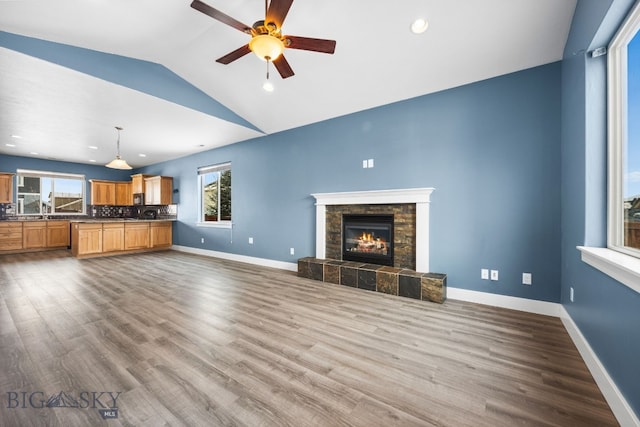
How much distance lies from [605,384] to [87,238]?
8418mm

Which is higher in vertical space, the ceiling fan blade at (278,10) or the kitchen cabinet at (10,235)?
the ceiling fan blade at (278,10)

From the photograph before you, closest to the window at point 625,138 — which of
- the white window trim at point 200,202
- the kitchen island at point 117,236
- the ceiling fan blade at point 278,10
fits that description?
the ceiling fan blade at point 278,10

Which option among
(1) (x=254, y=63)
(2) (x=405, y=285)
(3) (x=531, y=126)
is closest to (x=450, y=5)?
(3) (x=531, y=126)

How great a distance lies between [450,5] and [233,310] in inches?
146

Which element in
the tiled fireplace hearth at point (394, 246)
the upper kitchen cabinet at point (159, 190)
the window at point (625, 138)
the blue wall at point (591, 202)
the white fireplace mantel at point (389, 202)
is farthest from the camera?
the upper kitchen cabinet at point (159, 190)

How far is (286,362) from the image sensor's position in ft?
6.09

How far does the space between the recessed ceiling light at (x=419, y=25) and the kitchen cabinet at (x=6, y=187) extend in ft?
32.9

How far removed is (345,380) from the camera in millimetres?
1659

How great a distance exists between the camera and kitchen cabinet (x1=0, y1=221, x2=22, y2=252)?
20.9 ft

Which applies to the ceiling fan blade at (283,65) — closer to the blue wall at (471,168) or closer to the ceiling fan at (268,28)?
the ceiling fan at (268,28)

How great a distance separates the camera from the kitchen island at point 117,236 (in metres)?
5.94

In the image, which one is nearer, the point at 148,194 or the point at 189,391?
the point at 189,391

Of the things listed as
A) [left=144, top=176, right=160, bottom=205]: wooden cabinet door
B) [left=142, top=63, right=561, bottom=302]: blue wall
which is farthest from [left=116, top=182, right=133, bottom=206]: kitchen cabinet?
[left=142, top=63, right=561, bottom=302]: blue wall

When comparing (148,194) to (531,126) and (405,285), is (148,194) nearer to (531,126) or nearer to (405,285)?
(405,285)
